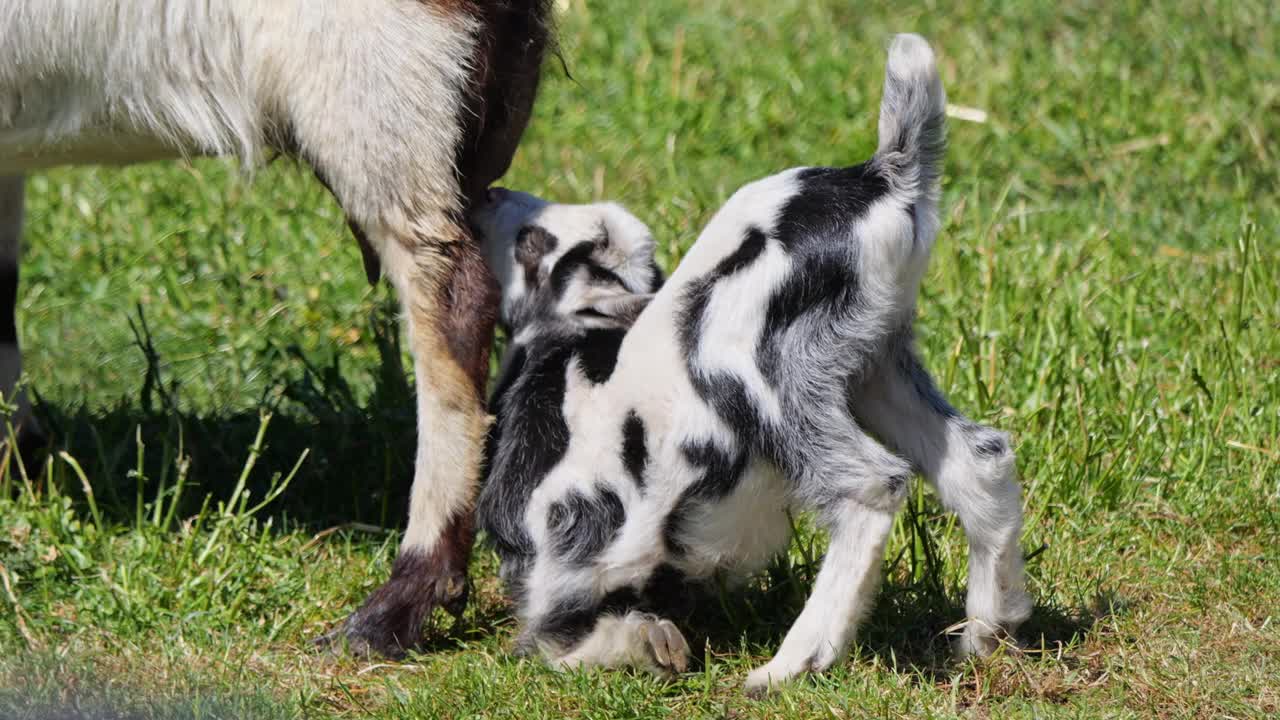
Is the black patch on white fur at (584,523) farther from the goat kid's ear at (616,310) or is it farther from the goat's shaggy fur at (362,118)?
the goat kid's ear at (616,310)

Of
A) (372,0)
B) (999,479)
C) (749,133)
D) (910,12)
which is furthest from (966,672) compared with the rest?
(910,12)

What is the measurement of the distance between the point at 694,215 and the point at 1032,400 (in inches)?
67.5

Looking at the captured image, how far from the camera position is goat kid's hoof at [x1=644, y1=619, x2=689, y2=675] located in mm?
3742

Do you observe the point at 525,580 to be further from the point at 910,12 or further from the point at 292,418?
the point at 910,12

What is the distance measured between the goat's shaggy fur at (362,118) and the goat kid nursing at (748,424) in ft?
0.53

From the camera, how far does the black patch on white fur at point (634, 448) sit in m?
3.70

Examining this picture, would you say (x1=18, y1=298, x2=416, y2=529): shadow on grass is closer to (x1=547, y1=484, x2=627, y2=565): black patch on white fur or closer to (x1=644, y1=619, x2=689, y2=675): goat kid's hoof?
(x1=547, y1=484, x2=627, y2=565): black patch on white fur

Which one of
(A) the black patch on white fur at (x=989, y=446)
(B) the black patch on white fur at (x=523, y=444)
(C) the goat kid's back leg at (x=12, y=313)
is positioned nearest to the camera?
(A) the black patch on white fur at (x=989, y=446)

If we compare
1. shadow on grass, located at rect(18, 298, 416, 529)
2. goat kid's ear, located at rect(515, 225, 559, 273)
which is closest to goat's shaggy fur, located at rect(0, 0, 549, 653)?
goat kid's ear, located at rect(515, 225, 559, 273)

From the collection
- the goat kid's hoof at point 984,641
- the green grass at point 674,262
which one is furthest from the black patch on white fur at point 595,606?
the goat kid's hoof at point 984,641

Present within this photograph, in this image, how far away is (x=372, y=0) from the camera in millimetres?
3926

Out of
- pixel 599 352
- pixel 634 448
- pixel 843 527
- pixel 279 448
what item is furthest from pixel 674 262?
pixel 843 527

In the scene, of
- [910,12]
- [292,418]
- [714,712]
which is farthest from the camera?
[910,12]

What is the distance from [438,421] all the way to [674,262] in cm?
173
